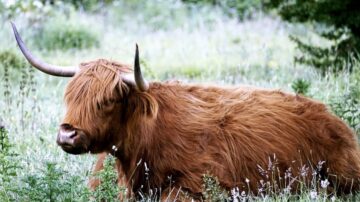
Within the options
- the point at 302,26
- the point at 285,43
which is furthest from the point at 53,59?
the point at 302,26

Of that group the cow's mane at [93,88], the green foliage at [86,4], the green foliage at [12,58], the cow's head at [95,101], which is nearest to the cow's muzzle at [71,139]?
the cow's head at [95,101]

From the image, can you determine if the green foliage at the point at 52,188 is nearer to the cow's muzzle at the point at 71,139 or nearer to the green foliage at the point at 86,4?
the cow's muzzle at the point at 71,139

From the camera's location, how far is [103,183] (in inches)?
229

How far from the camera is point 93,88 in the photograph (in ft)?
20.6

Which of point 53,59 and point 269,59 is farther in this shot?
point 53,59

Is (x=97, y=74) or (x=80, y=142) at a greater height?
(x=97, y=74)

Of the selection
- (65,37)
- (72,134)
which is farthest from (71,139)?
(65,37)

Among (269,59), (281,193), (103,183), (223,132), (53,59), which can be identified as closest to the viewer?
(103,183)

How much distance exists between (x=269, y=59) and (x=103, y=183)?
7.50 m

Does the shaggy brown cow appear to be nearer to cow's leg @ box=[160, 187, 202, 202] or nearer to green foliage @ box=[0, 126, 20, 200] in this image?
cow's leg @ box=[160, 187, 202, 202]

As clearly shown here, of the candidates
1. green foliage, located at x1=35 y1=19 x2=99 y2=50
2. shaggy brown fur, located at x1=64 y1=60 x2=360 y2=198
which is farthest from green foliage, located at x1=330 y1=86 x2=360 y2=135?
green foliage, located at x1=35 y1=19 x2=99 y2=50

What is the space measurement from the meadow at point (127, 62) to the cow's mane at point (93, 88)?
1.56ft

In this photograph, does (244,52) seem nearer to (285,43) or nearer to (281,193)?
(285,43)

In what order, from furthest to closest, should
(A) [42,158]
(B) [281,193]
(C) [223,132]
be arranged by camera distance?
(A) [42,158] < (C) [223,132] < (B) [281,193]
